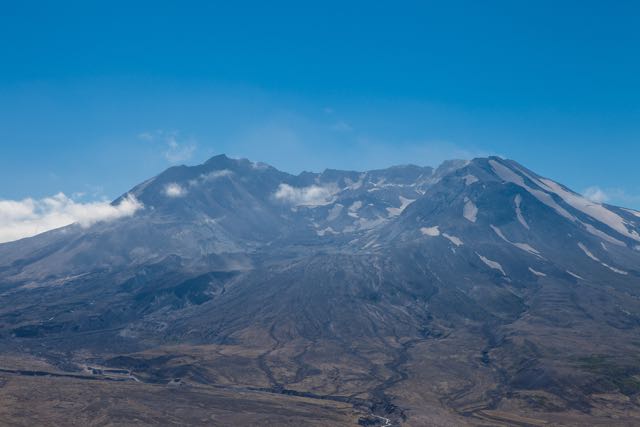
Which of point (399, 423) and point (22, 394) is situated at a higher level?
point (22, 394)

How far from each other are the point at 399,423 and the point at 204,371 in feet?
243

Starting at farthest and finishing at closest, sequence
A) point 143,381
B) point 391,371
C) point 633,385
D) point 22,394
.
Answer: point 391,371 < point 143,381 < point 633,385 < point 22,394

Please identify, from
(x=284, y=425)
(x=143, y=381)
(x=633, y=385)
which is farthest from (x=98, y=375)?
(x=633, y=385)

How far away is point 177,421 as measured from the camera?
430 ft

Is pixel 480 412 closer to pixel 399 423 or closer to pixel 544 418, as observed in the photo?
pixel 544 418

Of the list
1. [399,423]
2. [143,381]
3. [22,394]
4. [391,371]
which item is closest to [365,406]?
[399,423]

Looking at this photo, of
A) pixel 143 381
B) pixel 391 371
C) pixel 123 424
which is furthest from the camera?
pixel 391 371

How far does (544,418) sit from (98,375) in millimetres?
123600

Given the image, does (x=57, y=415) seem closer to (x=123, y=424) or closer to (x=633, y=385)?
(x=123, y=424)

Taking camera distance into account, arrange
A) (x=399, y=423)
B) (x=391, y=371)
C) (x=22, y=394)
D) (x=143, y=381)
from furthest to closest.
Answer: (x=391, y=371) → (x=143, y=381) → (x=22, y=394) → (x=399, y=423)

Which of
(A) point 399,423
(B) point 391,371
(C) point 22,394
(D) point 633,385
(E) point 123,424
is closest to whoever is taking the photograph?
(E) point 123,424

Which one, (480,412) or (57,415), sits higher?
(57,415)

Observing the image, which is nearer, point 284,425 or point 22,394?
point 284,425

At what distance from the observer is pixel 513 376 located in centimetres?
18400
